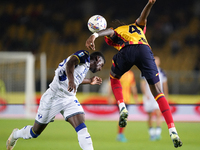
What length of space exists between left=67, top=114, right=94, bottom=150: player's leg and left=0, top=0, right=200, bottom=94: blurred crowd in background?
18452mm

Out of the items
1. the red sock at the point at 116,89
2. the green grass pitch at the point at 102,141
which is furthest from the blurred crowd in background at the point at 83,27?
the red sock at the point at 116,89

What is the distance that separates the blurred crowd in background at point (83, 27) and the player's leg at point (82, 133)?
60.5 feet

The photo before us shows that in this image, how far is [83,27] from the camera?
2614 cm

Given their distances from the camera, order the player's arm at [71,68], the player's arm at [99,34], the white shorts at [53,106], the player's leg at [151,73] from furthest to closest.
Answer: the white shorts at [53,106]
the player's leg at [151,73]
the player's arm at [71,68]
the player's arm at [99,34]

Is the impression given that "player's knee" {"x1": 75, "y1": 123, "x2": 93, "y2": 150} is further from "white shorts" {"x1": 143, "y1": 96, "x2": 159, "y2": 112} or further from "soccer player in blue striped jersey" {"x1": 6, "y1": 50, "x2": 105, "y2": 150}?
"white shorts" {"x1": 143, "y1": 96, "x2": 159, "y2": 112}

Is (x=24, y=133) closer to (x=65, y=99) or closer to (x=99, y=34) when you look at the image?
(x=65, y=99)

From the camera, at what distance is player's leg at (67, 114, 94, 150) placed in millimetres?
4336

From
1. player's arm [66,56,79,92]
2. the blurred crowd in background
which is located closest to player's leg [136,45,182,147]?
player's arm [66,56,79,92]

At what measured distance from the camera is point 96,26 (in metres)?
4.76

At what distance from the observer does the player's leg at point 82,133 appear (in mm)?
4336

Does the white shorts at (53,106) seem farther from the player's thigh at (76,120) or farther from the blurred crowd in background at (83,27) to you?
the blurred crowd in background at (83,27)

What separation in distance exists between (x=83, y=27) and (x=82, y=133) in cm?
2233

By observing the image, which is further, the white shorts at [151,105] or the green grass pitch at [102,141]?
the white shorts at [151,105]

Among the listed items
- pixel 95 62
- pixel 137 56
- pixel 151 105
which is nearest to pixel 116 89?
pixel 95 62
